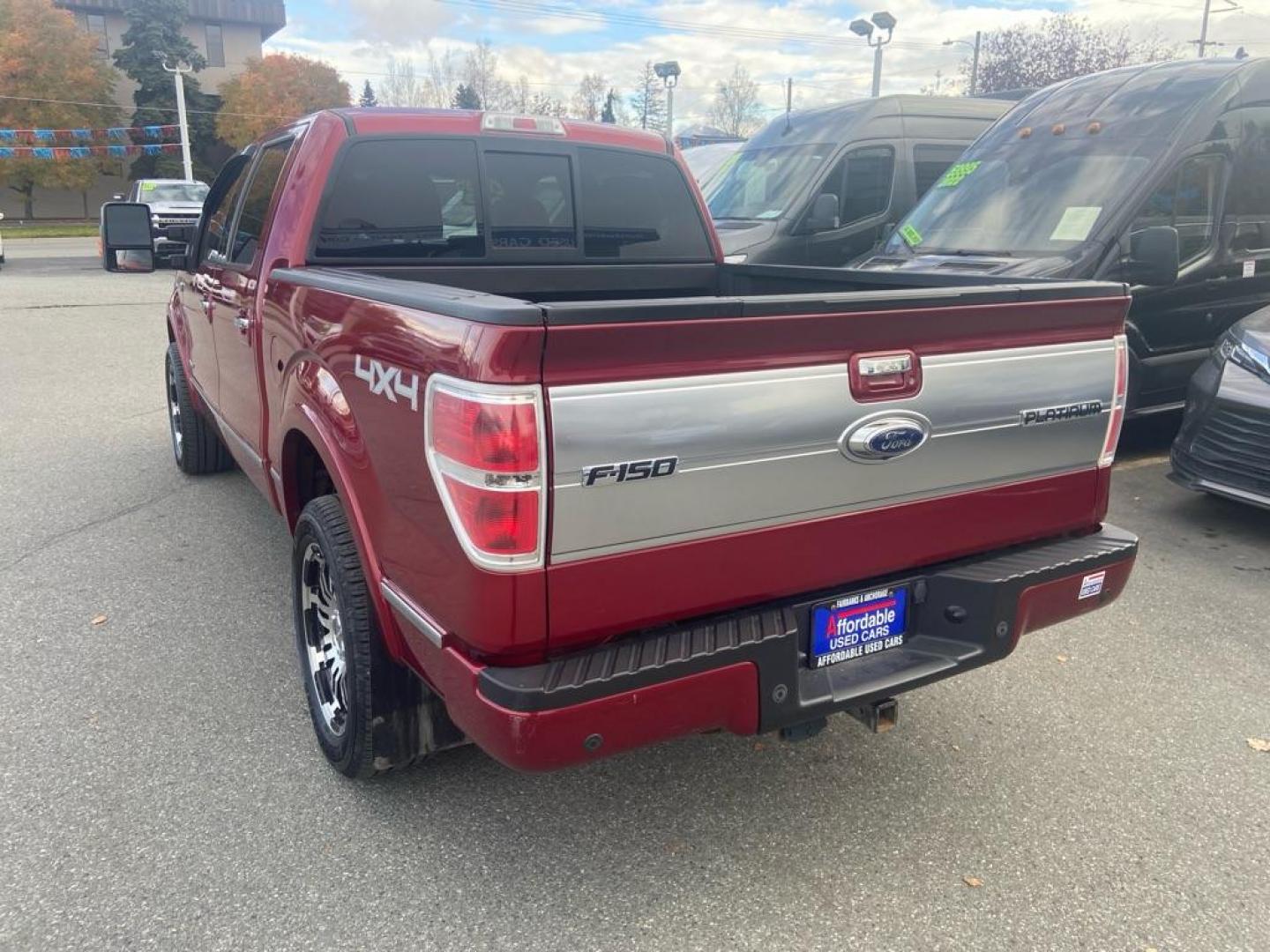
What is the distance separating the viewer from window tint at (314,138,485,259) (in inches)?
145

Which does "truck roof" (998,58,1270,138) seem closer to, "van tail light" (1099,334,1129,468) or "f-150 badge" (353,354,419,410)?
"van tail light" (1099,334,1129,468)

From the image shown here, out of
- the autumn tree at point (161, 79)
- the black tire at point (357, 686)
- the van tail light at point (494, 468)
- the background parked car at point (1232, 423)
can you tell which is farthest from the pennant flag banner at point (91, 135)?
the van tail light at point (494, 468)

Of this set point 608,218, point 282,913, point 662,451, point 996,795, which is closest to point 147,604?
point 282,913

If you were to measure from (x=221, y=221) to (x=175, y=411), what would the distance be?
2088 millimetres

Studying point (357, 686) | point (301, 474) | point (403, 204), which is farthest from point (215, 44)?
point (357, 686)

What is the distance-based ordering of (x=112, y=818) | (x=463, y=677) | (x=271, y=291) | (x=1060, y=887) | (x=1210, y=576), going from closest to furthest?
(x=463, y=677), (x=1060, y=887), (x=112, y=818), (x=271, y=291), (x=1210, y=576)

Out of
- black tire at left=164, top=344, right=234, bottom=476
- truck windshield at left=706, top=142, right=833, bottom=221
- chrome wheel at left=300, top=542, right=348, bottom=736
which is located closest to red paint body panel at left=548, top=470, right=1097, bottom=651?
chrome wheel at left=300, top=542, right=348, bottom=736

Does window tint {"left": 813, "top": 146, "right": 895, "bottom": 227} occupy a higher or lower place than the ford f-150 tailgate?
higher

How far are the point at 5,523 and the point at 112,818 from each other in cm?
329

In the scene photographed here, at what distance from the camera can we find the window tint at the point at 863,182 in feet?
31.9

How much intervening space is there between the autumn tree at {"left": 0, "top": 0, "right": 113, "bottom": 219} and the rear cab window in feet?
165

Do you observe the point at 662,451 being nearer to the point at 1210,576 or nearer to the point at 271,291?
the point at 271,291

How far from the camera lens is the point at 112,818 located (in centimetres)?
291

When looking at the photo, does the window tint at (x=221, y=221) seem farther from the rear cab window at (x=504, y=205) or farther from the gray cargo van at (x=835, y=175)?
the gray cargo van at (x=835, y=175)
